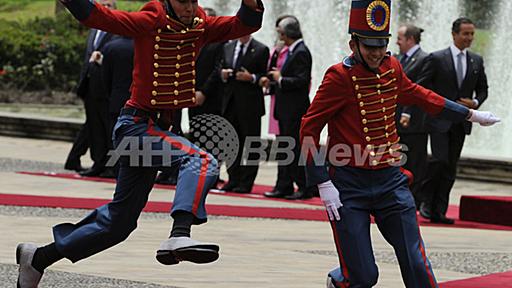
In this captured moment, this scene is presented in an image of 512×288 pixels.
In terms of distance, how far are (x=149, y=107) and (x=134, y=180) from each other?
1.30ft

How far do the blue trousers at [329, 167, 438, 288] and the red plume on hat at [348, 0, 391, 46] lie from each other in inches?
25.2

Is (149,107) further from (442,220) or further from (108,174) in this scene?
(108,174)

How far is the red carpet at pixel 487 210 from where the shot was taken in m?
12.6

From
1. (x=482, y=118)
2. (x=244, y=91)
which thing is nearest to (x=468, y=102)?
(x=244, y=91)

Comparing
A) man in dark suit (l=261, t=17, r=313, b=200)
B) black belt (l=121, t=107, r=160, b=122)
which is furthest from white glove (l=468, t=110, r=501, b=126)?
man in dark suit (l=261, t=17, r=313, b=200)

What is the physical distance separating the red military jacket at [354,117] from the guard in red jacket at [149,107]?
57 centimetres

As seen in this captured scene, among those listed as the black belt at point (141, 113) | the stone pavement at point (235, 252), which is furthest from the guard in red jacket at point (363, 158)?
the stone pavement at point (235, 252)

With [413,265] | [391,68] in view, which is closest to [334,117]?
[391,68]

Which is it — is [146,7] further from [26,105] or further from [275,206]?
[26,105]

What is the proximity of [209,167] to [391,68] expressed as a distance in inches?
40.5

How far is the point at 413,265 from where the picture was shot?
701 centimetres

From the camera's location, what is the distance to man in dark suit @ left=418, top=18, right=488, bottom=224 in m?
12.8

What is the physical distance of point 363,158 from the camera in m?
7.21

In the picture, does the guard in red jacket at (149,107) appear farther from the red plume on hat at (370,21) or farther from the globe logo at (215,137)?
the globe logo at (215,137)
